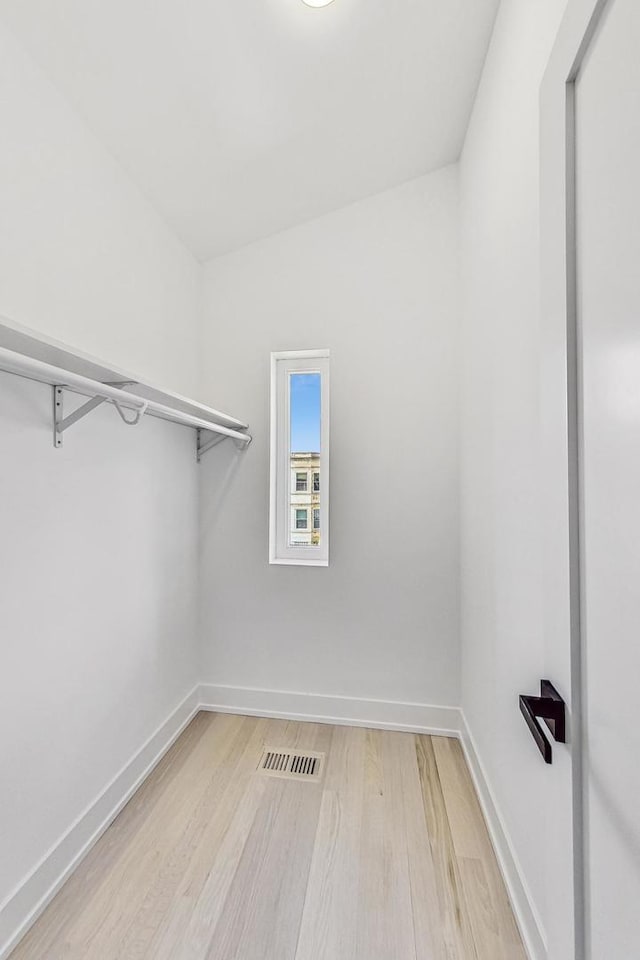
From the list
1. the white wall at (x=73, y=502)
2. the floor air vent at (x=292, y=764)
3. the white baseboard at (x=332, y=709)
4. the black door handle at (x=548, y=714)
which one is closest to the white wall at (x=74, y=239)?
the white wall at (x=73, y=502)

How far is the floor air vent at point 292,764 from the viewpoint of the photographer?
1.80 meters

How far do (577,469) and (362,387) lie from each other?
5.32 feet

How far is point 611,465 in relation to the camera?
1.74 feet

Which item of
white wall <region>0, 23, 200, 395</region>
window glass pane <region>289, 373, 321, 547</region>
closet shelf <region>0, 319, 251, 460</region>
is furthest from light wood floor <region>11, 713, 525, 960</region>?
white wall <region>0, 23, 200, 395</region>

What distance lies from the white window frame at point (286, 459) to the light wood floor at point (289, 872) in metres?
0.90

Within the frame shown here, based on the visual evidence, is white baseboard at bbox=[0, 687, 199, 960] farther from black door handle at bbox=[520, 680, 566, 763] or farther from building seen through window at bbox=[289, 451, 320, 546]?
black door handle at bbox=[520, 680, 566, 763]

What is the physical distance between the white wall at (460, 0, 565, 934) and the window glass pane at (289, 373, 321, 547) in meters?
0.78

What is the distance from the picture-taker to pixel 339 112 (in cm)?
165

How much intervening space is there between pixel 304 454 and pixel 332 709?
4.16 feet

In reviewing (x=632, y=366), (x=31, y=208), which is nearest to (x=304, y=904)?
(x=632, y=366)

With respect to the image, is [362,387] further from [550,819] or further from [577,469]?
[550,819]

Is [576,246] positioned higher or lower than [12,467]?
higher

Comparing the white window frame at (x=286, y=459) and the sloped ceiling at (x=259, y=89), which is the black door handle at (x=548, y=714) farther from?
the sloped ceiling at (x=259, y=89)

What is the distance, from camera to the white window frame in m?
2.24
